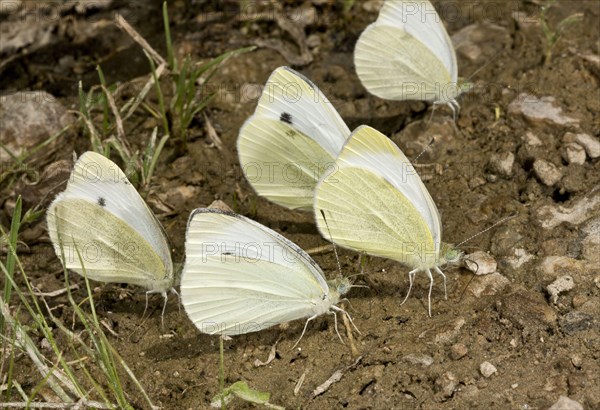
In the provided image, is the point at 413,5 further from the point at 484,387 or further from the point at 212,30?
the point at 484,387

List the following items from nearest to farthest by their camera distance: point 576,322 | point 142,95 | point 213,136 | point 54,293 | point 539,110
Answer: point 576,322, point 54,293, point 539,110, point 142,95, point 213,136

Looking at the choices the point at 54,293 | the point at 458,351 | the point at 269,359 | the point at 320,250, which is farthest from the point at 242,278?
the point at 54,293

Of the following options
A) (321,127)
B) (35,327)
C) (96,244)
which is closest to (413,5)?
(321,127)

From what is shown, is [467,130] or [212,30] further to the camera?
[212,30]

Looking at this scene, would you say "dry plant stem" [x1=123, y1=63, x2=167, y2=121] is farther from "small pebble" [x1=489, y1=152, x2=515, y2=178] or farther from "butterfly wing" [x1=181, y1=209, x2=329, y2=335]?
"small pebble" [x1=489, y1=152, x2=515, y2=178]

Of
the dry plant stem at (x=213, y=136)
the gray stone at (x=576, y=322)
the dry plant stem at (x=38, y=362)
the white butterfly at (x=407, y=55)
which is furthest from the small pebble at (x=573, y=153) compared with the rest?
the dry plant stem at (x=38, y=362)

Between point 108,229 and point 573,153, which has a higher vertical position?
point 108,229

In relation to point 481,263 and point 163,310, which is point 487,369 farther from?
point 163,310
